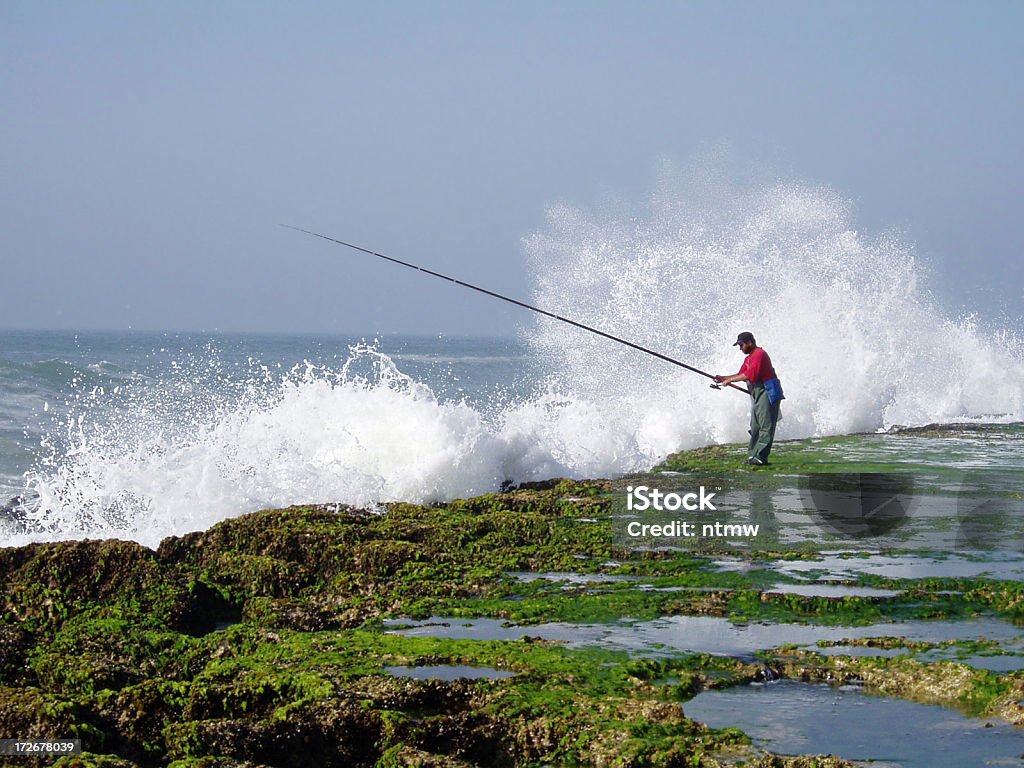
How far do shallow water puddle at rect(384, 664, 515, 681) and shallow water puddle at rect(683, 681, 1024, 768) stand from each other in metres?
0.98

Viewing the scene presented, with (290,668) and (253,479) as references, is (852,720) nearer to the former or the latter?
(290,668)

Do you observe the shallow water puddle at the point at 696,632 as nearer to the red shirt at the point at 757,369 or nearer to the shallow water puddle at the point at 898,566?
the shallow water puddle at the point at 898,566

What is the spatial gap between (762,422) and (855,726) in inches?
347

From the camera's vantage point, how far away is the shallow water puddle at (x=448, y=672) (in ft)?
18.1

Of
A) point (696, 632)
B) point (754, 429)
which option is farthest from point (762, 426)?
point (696, 632)

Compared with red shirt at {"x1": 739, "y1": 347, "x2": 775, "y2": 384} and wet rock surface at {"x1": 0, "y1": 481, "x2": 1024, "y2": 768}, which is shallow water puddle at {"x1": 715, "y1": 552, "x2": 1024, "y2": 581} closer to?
wet rock surface at {"x1": 0, "y1": 481, "x2": 1024, "y2": 768}

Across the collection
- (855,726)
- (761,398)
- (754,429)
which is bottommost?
(855,726)

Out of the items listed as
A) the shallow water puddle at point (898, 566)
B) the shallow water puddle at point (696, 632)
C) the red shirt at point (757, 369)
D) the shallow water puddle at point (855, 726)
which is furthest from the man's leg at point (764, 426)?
the shallow water puddle at point (855, 726)

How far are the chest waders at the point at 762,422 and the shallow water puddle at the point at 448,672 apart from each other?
27.3 ft

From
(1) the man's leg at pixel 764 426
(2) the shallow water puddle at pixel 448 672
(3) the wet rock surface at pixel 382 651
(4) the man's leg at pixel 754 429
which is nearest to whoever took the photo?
(3) the wet rock surface at pixel 382 651

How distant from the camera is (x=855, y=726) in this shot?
4.84m

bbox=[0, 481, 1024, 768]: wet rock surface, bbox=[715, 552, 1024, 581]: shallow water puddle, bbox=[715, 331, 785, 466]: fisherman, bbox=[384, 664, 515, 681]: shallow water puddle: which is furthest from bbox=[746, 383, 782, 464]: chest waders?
bbox=[384, 664, 515, 681]: shallow water puddle

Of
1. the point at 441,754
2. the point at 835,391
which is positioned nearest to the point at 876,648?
the point at 441,754

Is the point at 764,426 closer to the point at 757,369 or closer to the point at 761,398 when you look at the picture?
the point at 761,398
